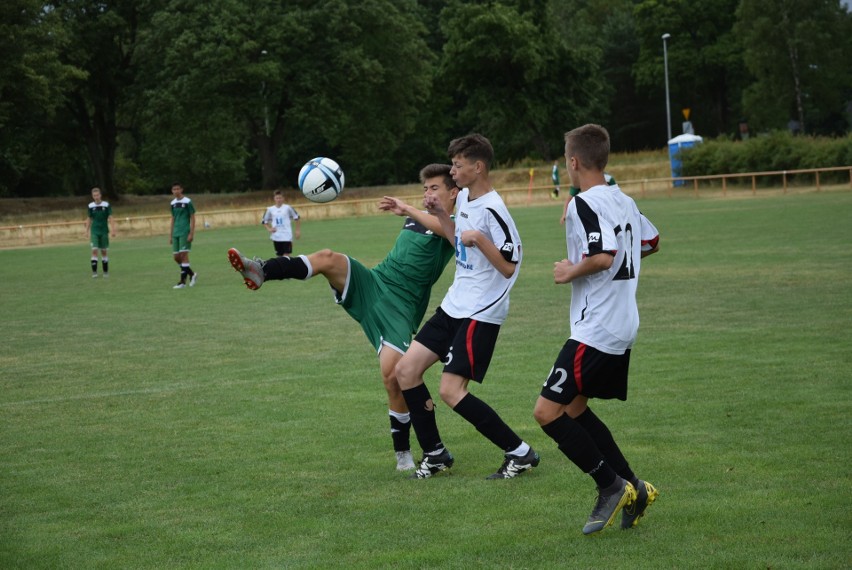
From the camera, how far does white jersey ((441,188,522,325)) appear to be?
641 centimetres

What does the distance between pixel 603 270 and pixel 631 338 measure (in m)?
0.42

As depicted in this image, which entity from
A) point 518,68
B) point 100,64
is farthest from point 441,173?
point 518,68

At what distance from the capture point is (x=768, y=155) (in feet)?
161

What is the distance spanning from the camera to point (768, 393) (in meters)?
8.72

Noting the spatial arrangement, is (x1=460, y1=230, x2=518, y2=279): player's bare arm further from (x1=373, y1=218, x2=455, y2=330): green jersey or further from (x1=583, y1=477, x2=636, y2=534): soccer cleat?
(x1=583, y1=477, x2=636, y2=534): soccer cleat

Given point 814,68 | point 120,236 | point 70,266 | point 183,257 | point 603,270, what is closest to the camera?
point 603,270

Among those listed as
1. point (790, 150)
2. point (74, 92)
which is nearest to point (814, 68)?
point (790, 150)

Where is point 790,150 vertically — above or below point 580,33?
below

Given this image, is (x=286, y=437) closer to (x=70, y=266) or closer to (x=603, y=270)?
(x=603, y=270)

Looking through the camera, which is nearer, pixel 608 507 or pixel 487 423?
pixel 608 507

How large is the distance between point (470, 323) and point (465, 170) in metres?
0.98

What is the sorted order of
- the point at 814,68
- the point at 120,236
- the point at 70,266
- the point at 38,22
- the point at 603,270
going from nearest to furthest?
the point at 603,270 < the point at 70,266 < the point at 120,236 < the point at 38,22 < the point at 814,68

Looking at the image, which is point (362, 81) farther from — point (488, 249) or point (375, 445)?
point (488, 249)

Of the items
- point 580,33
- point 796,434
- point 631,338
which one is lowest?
point 796,434
